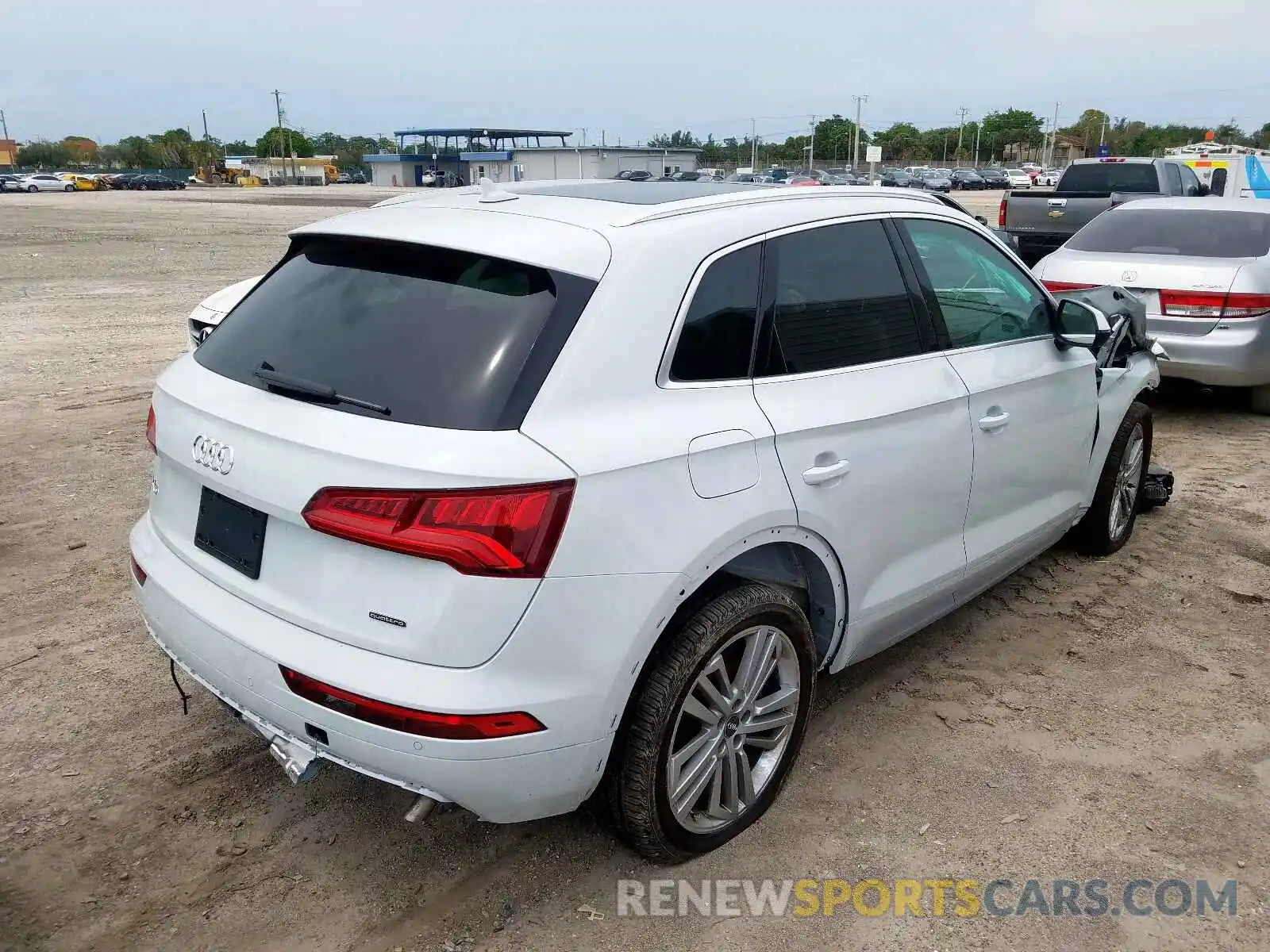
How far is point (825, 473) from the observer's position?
114 inches

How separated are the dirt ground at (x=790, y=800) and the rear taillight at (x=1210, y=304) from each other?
259cm

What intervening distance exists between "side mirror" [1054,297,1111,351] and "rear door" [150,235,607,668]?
2348 millimetres

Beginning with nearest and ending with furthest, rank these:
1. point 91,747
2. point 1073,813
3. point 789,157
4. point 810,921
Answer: point 810,921 → point 1073,813 → point 91,747 → point 789,157

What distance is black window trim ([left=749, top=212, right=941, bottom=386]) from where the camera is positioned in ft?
9.52

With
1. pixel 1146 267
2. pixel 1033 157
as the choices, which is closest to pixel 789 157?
pixel 1033 157

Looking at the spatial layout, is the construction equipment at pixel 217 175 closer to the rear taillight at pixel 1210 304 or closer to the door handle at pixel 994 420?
the rear taillight at pixel 1210 304

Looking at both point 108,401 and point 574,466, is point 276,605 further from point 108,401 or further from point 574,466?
point 108,401

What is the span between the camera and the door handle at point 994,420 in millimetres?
3590

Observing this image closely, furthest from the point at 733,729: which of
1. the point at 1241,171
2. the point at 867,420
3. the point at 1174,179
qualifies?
the point at 1241,171

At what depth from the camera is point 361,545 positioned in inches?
91.2

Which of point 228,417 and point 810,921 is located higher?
point 228,417

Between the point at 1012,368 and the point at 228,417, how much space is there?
271cm

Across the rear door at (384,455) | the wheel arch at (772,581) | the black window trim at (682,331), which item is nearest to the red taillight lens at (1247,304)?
the wheel arch at (772,581)

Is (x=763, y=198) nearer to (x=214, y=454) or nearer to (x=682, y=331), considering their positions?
(x=682, y=331)
